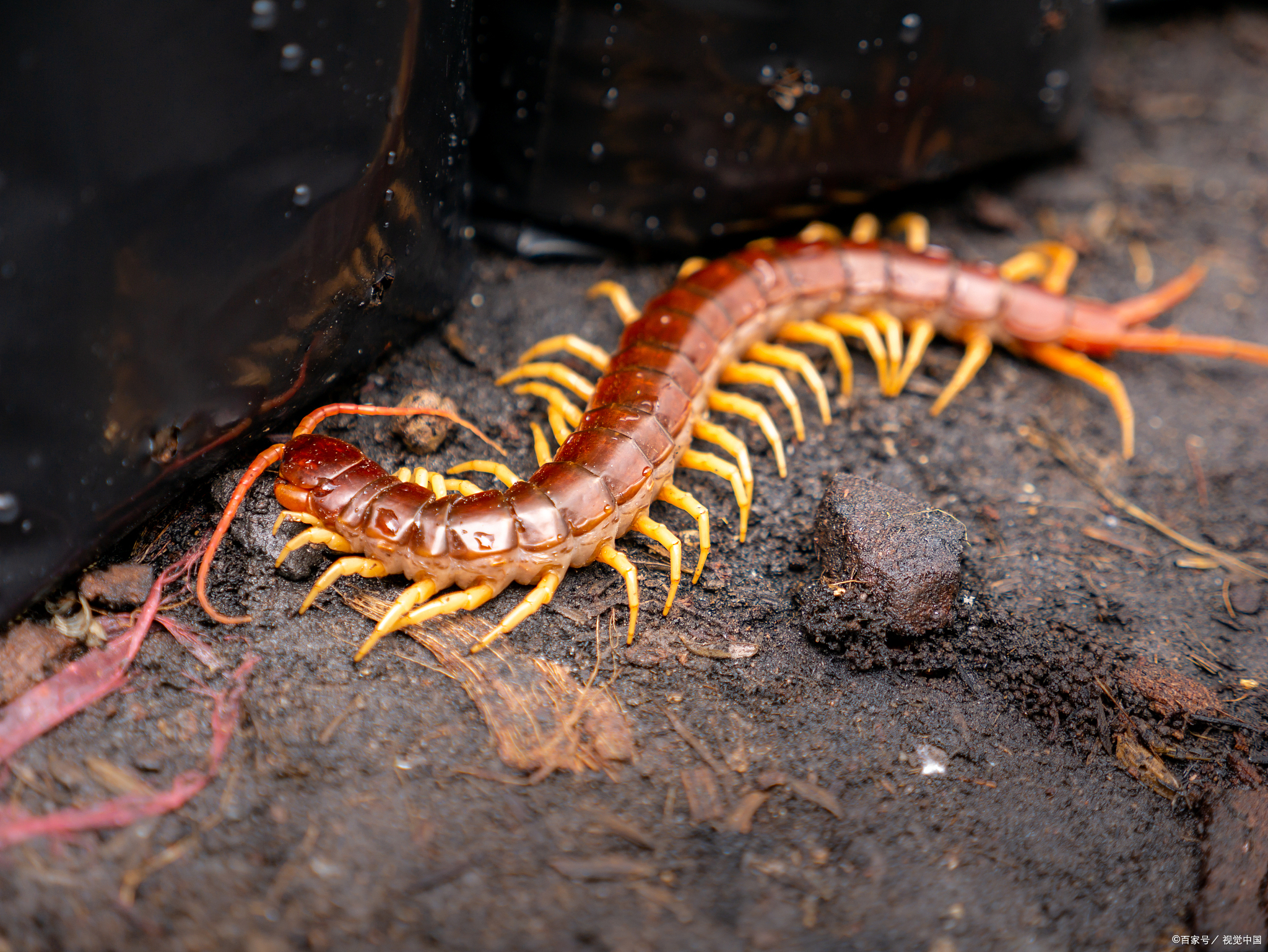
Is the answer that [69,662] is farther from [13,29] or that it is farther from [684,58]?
[684,58]

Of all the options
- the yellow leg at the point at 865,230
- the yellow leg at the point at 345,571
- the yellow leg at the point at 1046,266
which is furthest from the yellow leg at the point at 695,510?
the yellow leg at the point at 1046,266

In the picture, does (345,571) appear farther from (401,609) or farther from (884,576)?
(884,576)

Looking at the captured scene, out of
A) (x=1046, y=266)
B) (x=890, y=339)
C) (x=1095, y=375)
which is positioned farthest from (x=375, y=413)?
(x=1046, y=266)

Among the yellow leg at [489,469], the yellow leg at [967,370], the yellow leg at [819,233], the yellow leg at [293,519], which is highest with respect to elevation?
the yellow leg at [293,519]

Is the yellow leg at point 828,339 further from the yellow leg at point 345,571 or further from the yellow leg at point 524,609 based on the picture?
the yellow leg at point 345,571

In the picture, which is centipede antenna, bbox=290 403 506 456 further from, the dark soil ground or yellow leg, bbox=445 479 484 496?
yellow leg, bbox=445 479 484 496

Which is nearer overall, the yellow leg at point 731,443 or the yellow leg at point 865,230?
the yellow leg at point 731,443
